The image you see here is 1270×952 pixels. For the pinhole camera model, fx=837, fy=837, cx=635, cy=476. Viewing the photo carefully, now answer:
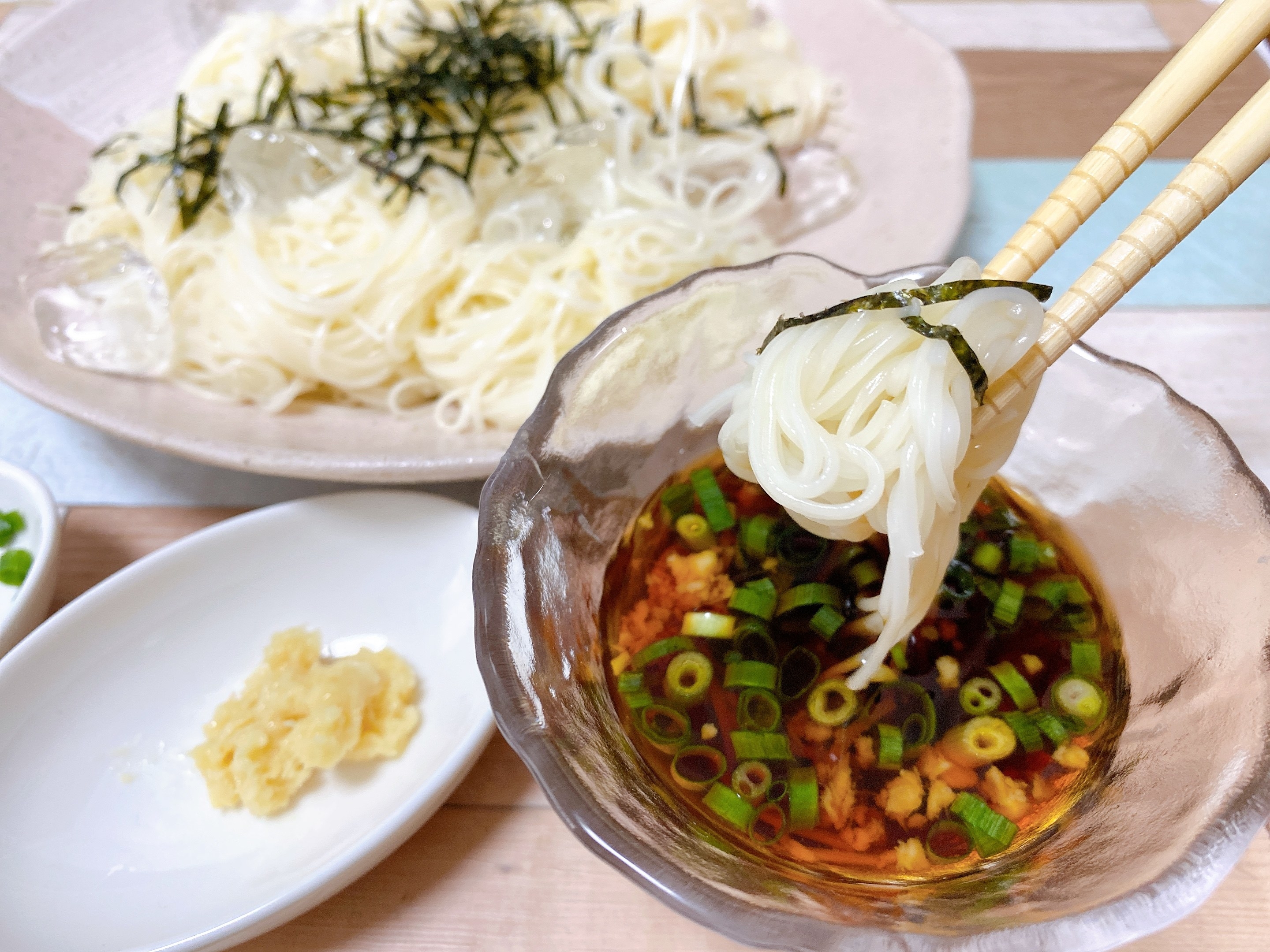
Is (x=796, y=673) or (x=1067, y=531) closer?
(x=796, y=673)

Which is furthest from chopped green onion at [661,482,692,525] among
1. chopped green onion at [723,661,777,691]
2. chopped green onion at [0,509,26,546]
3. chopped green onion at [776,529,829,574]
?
chopped green onion at [0,509,26,546]

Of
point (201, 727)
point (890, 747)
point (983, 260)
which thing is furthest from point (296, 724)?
point (983, 260)

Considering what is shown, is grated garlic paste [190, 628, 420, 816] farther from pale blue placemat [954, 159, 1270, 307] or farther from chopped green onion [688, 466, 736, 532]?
pale blue placemat [954, 159, 1270, 307]

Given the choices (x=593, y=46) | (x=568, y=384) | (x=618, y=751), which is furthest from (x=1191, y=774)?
(x=593, y=46)

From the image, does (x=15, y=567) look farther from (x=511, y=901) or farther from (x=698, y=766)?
(x=698, y=766)

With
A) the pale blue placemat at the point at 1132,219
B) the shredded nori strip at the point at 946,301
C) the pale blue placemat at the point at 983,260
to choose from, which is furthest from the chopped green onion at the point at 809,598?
the pale blue placemat at the point at 1132,219

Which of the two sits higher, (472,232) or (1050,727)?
(472,232)

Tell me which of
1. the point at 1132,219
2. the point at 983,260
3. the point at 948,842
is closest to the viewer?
the point at 948,842
